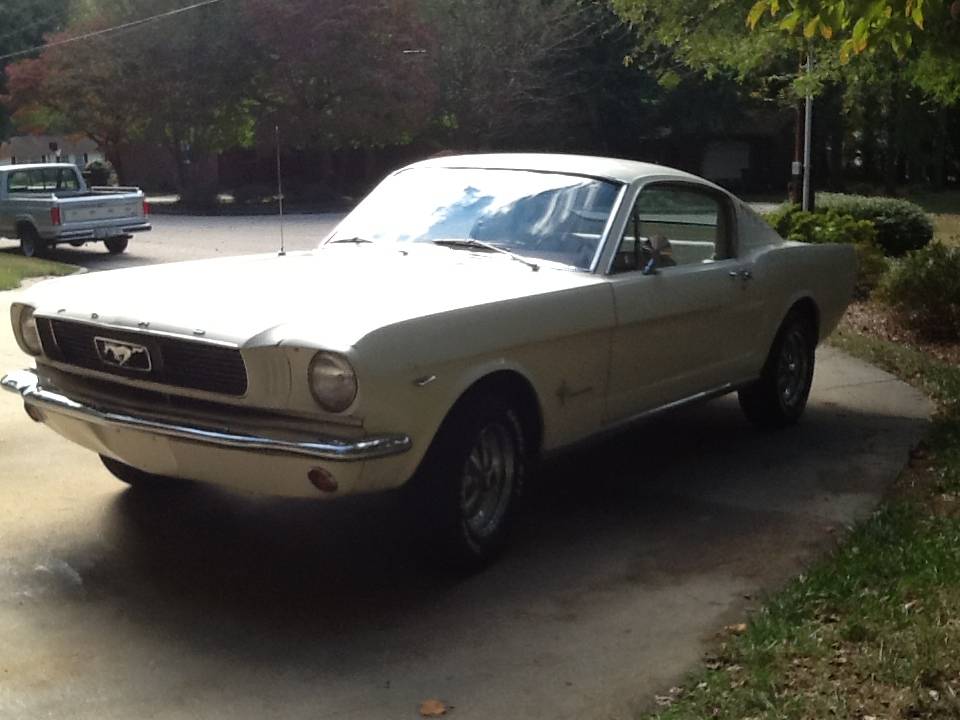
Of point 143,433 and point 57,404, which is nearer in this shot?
point 143,433

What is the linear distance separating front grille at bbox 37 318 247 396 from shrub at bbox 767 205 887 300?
10202 mm

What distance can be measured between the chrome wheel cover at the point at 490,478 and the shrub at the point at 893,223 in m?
13.4

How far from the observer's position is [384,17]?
36.7 meters

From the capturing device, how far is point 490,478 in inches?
212

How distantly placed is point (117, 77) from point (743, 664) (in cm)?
3461

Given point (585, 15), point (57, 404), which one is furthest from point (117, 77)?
point (57, 404)

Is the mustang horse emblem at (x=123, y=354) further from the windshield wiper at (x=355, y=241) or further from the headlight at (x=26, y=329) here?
the windshield wiper at (x=355, y=241)

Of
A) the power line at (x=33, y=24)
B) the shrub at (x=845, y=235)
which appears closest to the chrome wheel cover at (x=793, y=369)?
the shrub at (x=845, y=235)

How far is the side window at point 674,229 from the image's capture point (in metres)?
6.37

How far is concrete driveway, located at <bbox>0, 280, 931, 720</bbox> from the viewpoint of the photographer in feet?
14.1

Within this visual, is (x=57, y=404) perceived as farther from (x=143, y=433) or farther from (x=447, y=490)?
(x=447, y=490)

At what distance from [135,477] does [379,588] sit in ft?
5.69

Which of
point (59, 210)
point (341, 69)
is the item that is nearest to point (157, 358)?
point (59, 210)

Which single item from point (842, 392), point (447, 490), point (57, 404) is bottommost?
point (842, 392)
